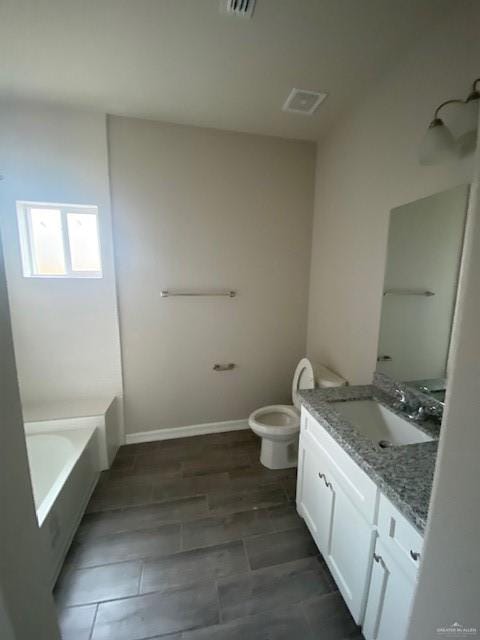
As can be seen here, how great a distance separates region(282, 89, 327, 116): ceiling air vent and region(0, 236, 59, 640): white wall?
76.0 inches

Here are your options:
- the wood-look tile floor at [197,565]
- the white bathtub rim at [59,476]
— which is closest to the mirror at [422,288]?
the wood-look tile floor at [197,565]

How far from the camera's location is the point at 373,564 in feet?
3.26

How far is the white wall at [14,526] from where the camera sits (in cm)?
55

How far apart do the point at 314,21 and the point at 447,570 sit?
1983 millimetres

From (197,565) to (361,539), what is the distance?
0.88 m

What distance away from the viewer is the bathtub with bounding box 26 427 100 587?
1.35 metres

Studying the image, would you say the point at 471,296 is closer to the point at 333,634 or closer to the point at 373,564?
the point at 373,564

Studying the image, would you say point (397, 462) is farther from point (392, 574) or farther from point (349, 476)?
point (392, 574)

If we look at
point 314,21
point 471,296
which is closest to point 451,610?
point 471,296

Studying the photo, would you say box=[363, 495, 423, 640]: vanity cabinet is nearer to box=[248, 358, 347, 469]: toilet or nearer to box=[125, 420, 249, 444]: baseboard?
box=[248, 358, 347, 469]: toilet

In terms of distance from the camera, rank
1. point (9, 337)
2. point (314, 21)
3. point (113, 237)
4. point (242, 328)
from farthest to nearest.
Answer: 1. point (242, 328)
2. point (113, 237)
3. point (314, 21)
4. point (9, 337)

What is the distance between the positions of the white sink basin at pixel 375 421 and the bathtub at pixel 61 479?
62.0 inches

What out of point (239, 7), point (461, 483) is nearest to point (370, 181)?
point (239, 7)

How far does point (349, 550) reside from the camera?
1.13m
